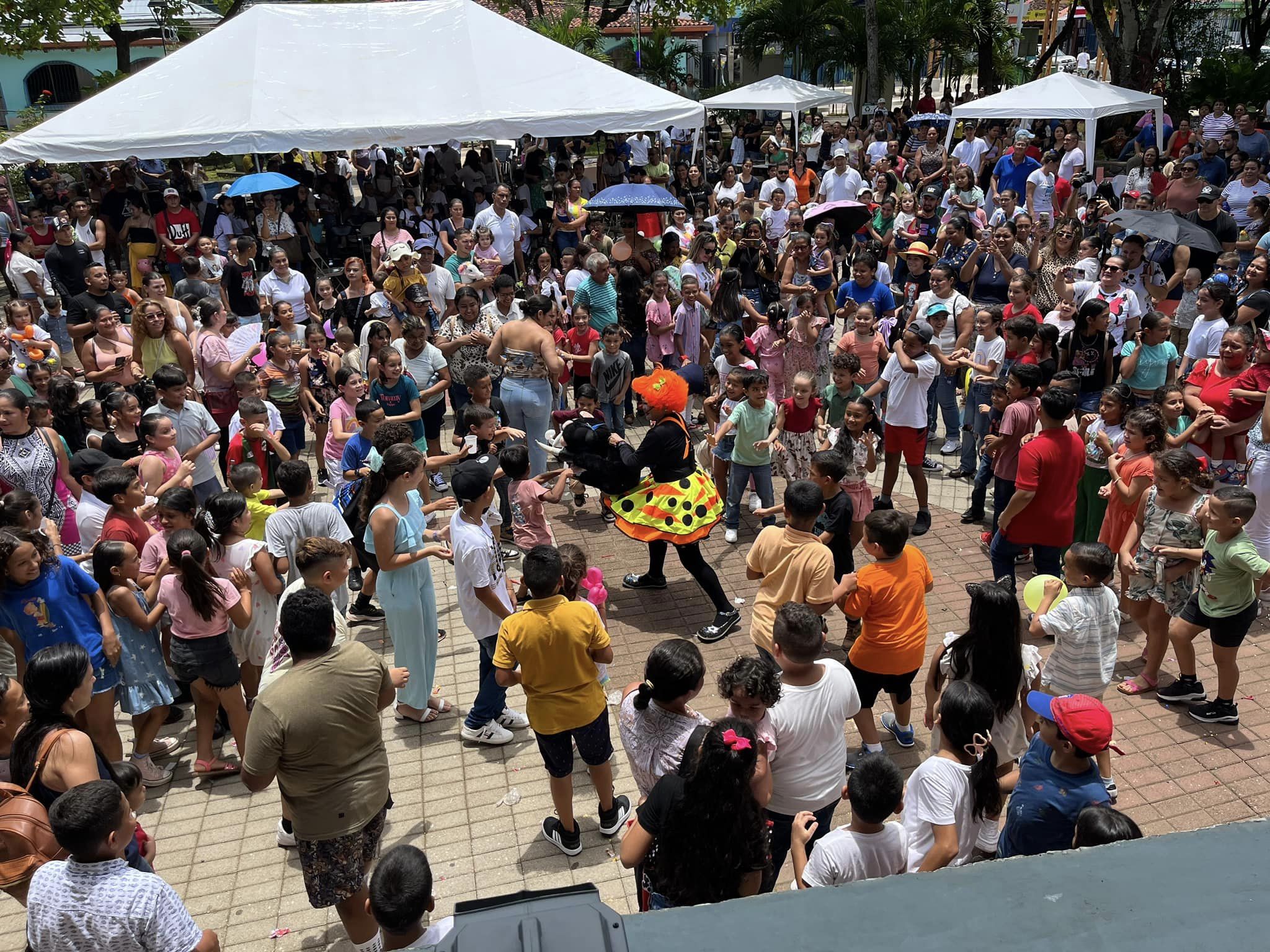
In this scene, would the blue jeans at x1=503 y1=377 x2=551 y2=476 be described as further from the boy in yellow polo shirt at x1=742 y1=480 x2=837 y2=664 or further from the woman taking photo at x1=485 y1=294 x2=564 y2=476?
the boy in yellow polo shirt at x1=742 y1=480 x2=837 y2=664

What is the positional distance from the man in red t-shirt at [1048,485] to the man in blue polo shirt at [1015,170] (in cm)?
1099

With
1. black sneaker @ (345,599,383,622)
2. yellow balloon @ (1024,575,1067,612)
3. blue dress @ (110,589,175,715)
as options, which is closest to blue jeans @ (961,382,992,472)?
yellow balloon @ (1024,575,1067,612)

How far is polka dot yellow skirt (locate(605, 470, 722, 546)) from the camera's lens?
6723 millimetres

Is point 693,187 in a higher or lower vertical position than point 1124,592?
higher

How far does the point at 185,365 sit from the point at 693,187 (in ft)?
41.5

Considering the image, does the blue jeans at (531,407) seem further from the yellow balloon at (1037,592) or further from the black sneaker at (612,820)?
the yellow balloon at (1037,592)

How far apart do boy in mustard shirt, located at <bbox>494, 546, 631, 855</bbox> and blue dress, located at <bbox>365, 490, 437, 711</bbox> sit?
3.86 ft

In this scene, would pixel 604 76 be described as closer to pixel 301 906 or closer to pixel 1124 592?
pixel 1124 592

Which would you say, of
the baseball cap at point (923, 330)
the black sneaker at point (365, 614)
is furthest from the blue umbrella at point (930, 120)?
the black sneaker at point (365, 614)

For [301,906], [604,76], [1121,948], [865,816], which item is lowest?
[301,906]

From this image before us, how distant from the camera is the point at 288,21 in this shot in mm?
14141

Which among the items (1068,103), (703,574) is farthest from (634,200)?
(1068,103)

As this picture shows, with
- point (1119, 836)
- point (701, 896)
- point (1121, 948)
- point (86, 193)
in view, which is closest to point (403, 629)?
point (701, 896)

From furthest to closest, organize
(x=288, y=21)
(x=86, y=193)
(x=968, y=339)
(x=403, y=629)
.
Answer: (x=86, y=193)
(x=288, y=21)
(x=968, y=339)
(x=403, y=629)
